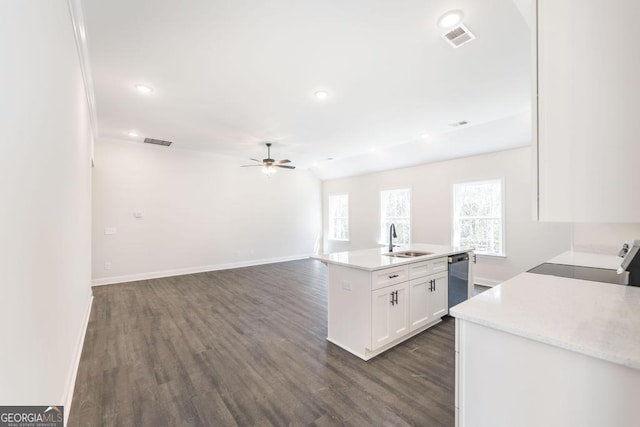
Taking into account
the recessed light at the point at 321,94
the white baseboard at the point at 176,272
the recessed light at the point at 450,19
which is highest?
the recessed light at the point at 450,19

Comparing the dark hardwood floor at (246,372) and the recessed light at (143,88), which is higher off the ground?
the recessed light at (143,88)

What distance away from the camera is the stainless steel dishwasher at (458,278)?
3484mm

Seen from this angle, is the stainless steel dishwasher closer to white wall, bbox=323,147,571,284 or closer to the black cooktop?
the black cooktop

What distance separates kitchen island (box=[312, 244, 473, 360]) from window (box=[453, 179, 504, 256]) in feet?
9.04

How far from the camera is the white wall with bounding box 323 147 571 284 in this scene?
4684 mm

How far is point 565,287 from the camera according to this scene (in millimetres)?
1651

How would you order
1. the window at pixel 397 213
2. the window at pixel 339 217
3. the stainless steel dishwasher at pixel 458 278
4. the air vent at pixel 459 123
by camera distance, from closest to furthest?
the stainless steel dishwasher at pixel 458 278
the air vent at pixel 459 123
the window at pixel 397 213
the window at pixel 339 217

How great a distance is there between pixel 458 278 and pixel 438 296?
53 centimetres

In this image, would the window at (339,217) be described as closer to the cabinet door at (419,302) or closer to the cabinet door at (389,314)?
the cabinet door at (419,302)

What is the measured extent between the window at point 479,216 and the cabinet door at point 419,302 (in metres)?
2.94

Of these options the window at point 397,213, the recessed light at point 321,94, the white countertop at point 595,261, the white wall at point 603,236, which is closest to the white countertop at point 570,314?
the white countertop at point 595,261

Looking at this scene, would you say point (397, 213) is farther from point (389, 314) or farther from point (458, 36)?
point (458, 36)

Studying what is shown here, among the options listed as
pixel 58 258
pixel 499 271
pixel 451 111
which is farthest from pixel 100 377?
pixel 499 271

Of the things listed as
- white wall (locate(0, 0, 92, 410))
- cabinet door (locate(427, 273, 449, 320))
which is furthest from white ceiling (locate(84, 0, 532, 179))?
cabinet door (locate(427, 273, 449, 320))
